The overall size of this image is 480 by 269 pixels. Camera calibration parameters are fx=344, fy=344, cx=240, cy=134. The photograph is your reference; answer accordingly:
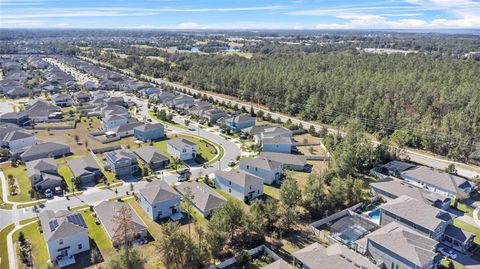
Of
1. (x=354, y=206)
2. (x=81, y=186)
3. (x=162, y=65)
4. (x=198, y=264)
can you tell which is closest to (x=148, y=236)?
(x=198, y=264)

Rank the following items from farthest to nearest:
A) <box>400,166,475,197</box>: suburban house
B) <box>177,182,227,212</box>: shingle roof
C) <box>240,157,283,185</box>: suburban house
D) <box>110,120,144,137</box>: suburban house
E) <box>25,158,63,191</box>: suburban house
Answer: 1. <box>110,120,144,137</box>: suburban house
2. <box>240,157,283,185</box>: suburban house
3. <box>25,158,63,191</box>: suburban house
4. <box>400,166,475,197</box>: suburban house
5. <box>177,182,227,212</box>: shingle roof

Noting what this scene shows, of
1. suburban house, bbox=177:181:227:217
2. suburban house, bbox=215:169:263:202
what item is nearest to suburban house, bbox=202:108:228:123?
suburban house, bbox=215:169:263:202

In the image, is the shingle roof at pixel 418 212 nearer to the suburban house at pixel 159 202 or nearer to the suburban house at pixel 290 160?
→ the suburban house at pixel 290 160

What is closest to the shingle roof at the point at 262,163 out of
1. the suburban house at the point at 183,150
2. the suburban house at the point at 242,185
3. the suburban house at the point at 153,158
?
the suburban house at the point at 242,185

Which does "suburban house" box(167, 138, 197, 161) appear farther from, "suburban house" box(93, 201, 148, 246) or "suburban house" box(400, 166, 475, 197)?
"suburban house" box(400, 166, 475, 197)

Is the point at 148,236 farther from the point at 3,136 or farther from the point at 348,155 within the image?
the point at 3,136

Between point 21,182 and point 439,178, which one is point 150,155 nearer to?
point 21,182
